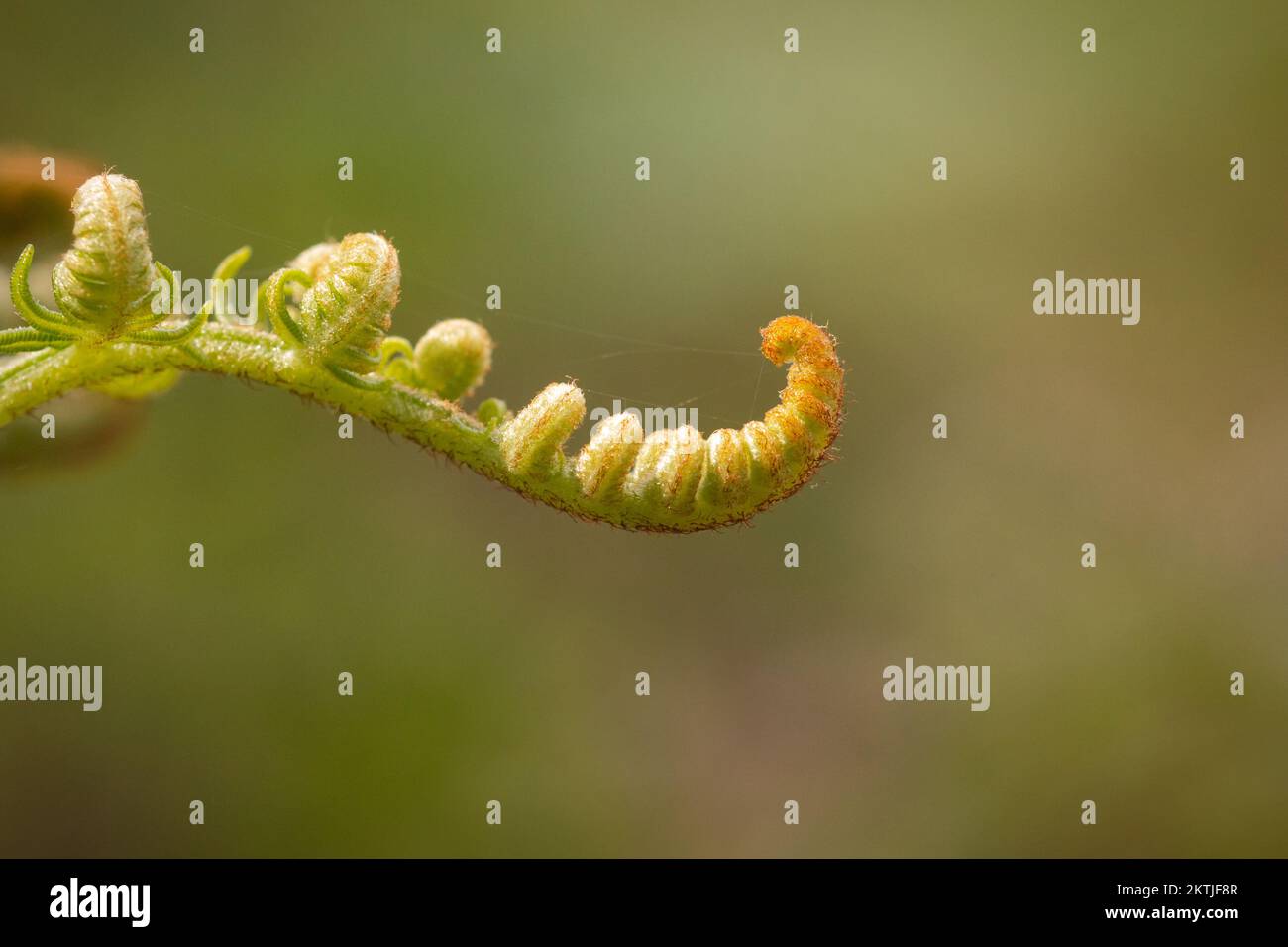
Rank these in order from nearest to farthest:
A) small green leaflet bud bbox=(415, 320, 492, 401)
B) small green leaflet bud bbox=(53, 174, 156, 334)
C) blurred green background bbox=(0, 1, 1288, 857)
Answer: small green leaflet bud bbox=(53, 174, 156, 334) → small green leaflet bud bbox=(415, 320, 492, 401) → blurred green background bbox=(0, 1, 1288, 857)

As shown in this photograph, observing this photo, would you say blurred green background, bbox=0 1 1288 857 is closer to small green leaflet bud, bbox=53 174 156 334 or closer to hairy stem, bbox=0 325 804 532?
hairy stem, bbox=0 325 804 532

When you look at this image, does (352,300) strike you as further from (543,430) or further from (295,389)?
(543,430)

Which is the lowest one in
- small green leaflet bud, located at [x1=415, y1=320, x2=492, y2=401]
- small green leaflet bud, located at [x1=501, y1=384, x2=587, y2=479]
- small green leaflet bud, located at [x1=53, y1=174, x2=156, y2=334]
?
small green leaflet bud, located at [x1=501, y1=384, x2=587, y2=479]

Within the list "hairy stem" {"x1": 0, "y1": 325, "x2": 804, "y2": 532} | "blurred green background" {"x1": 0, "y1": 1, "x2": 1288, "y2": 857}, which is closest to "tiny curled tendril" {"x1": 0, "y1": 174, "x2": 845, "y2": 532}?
"hairy stem" {"x1": 0, "y1": 325, "x2": 804, "y2": 532}

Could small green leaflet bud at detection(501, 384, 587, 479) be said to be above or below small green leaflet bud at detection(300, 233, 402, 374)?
below

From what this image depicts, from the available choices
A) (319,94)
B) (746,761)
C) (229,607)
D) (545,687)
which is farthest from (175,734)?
(319,94)

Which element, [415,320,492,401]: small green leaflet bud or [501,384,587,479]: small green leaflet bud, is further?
[415,320,492,401]: small green leaflet bud

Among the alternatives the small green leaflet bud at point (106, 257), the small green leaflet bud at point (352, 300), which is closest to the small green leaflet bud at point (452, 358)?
the small green leaflet bud at point (352, 300)
